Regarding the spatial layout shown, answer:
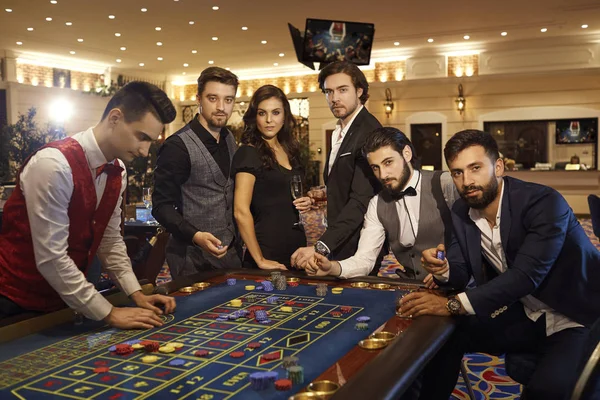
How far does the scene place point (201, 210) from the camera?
2.96 m

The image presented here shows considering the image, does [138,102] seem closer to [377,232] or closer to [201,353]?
[201,353]

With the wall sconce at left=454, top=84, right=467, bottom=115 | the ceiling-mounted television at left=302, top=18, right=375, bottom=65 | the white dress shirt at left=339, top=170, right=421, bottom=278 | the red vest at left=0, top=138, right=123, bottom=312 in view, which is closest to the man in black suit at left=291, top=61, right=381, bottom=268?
the white dress shirt at left=339, top=170, right=421, bottom=278

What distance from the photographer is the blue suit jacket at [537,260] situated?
6.69 ft

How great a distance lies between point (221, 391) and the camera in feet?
4.26

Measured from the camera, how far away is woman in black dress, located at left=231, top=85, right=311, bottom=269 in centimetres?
298

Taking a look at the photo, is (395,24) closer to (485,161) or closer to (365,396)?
(485,161)

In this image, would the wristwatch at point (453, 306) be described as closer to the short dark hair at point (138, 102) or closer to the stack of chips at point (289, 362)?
the stack of chips at point (289, 362)

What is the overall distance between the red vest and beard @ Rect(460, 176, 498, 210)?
54.7 inches

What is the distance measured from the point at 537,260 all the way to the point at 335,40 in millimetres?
4696

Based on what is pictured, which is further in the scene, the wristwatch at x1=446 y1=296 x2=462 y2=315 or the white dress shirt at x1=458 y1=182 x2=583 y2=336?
the white dress shirt at x1=458 y1=182 x2=583 y2=336

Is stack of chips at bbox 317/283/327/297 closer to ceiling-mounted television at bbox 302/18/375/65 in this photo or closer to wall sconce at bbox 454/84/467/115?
ceiling-mounted television at bbox 302/18/375/65

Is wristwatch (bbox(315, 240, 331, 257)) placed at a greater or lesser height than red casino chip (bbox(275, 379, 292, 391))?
greater

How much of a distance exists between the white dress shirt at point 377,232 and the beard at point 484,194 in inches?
17.8

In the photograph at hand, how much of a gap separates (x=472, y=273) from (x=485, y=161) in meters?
0.45
